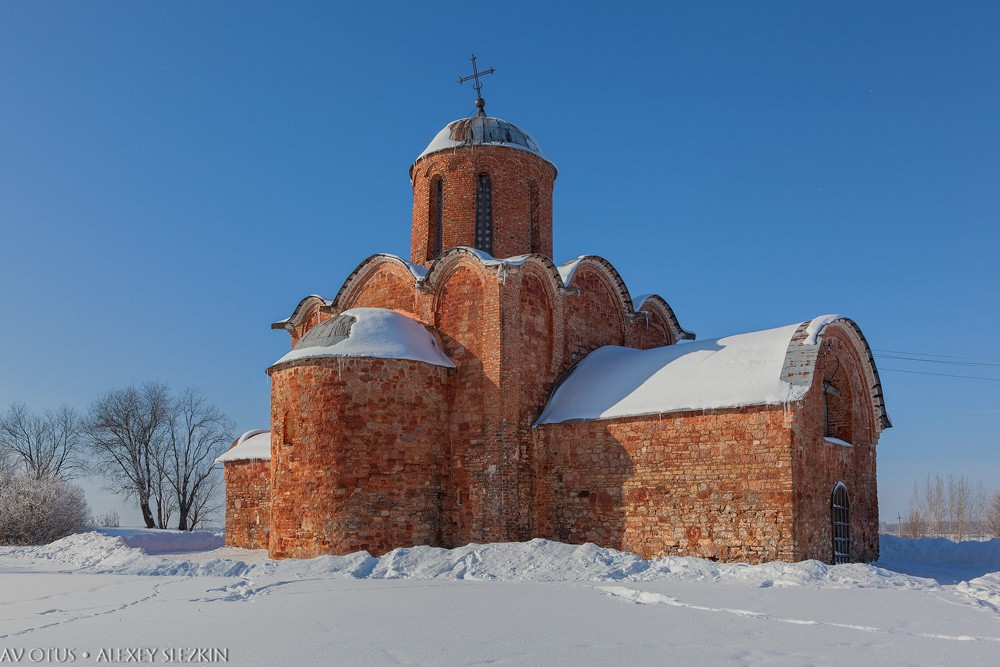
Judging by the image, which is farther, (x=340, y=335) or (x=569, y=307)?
(x=569, y=307)

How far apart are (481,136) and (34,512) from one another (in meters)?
14.4

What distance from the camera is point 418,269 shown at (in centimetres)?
1514

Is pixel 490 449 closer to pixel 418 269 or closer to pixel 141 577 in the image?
pixel 418 269

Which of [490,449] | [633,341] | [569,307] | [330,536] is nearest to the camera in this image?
[330,536]

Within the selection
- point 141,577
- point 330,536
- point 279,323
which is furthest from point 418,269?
point 141,577

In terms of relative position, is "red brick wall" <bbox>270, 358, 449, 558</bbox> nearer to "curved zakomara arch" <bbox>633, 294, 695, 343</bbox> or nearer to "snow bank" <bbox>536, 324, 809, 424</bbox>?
"snow bank" <bbox>536, 324, 809, 424</bbox>

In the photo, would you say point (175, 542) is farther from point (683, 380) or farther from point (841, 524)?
point (841, 524)

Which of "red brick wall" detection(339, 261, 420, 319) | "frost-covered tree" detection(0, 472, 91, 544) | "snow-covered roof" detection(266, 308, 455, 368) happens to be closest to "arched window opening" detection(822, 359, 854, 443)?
"snow-covered roof" detection(266, 308, 455, 368)

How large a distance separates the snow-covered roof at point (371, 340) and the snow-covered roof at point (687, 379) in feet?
7.69

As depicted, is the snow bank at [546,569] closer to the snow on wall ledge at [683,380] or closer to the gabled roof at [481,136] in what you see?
the snow on wall ledge at [683,380]

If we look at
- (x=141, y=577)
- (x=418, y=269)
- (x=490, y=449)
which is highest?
(x=418, y=269)

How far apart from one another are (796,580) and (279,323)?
11973 mm

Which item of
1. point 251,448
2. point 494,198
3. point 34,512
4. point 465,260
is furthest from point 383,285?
point 34,512

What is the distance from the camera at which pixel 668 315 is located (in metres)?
17.7
